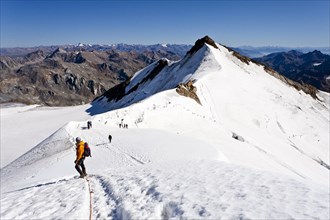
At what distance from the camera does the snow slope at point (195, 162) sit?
1152cm

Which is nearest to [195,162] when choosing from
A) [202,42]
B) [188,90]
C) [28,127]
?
[188,90]

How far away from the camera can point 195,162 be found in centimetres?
1877

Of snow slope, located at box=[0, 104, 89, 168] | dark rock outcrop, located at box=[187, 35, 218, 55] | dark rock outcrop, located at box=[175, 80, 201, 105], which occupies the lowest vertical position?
snow slope, located at box=[0, 104, 89, 168]

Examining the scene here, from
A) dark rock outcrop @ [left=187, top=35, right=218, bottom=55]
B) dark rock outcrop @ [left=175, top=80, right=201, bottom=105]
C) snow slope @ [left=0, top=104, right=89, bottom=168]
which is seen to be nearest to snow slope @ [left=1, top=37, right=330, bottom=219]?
dark rock outcrop @ [left=175, top=80, right=201, bottom=105]

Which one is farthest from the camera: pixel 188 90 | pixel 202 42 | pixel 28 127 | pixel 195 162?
pixel 202 42

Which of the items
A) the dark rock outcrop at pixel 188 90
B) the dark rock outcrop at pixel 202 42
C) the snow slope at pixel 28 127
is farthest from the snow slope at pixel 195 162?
the snow slope at pixel 28 127

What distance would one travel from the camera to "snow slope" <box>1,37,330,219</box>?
11.5 m

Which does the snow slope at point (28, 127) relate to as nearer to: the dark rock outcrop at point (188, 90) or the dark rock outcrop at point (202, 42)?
the dark rock outcrop at point (188, 90)

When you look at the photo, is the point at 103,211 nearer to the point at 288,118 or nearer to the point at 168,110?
the point at 168,110

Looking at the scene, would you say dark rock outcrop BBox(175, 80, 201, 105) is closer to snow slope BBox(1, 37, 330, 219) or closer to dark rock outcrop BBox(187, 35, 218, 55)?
snow slope BBox(1, 37, 330, 219)

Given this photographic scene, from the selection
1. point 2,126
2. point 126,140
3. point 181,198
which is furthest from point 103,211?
point 2,126

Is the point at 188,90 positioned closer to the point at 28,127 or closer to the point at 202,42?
the point at 28,127

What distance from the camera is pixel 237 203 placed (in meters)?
11.0

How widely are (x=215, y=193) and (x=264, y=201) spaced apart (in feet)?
6.32
